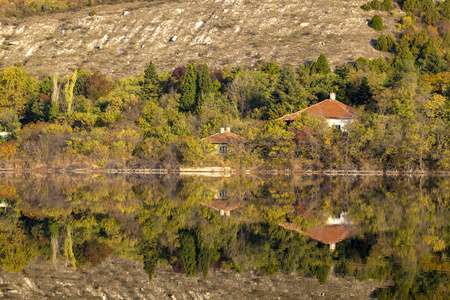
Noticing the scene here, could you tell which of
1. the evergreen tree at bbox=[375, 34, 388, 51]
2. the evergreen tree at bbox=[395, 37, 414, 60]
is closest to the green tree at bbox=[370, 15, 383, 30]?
the evergreen tree at bbox=[375, 34, 388, 51]

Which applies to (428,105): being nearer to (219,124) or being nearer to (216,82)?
(219,124)

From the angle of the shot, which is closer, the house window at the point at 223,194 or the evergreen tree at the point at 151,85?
the house window at the point at 223,194

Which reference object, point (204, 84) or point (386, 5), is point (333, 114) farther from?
point (386, 5)

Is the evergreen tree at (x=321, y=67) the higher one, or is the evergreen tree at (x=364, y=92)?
the evergreen tree at (x=364, y=92)

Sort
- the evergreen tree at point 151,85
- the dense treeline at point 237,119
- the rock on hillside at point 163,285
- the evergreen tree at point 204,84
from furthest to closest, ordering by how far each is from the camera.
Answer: the evergreen tree at point 151,85 → the evergreen tree at point 204,84 → the dense treeline at point 237,119 → the rock on hillside at point 163,285

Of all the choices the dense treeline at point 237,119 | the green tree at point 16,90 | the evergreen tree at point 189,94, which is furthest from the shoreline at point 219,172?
the green tree at point 16,90

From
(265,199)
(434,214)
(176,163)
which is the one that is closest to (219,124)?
(176,163)

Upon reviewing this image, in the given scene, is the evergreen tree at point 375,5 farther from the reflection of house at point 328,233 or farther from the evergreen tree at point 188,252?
the evergreen tree at point 188,252
